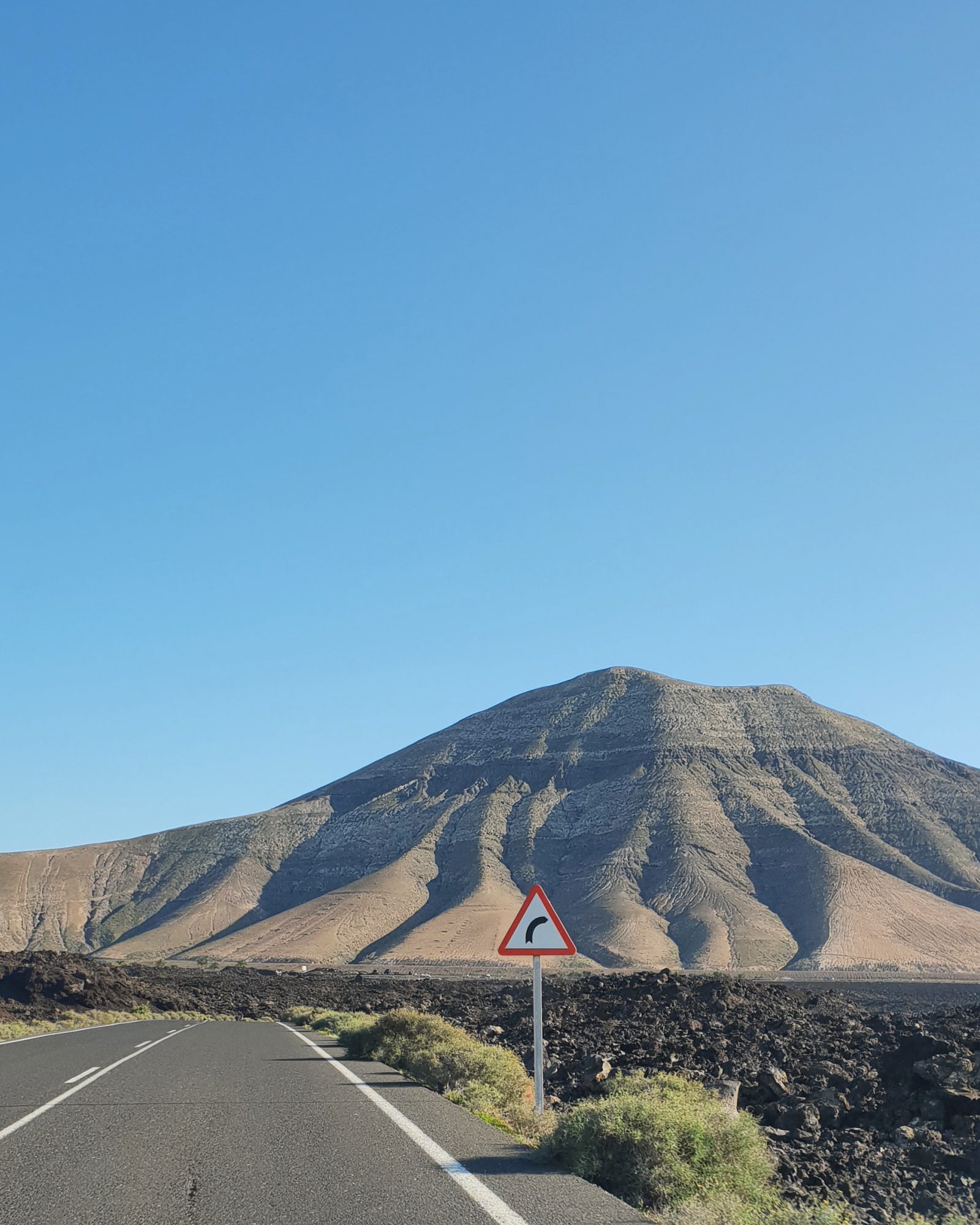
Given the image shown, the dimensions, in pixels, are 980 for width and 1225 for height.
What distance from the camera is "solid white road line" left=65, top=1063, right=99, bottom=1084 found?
44.9 ft

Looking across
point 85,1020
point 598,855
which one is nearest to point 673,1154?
point 85,1020

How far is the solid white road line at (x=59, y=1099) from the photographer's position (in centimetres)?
974

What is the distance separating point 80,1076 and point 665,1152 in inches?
383

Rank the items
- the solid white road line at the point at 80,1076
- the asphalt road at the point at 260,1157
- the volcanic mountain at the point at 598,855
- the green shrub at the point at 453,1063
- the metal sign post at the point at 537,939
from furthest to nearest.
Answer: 1. the volcanic mountain at the point at 598,855
2. the solid white road line at the point at 80,1076
3. the green shrub at the point at 453,1063
4. the metal sign post at the point at 537,939
5. the asphalt road at the point at 260,1157

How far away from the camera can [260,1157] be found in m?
8.56

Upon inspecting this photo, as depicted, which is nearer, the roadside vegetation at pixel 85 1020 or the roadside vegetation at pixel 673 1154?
the roadside vegetation at pixel 673 1154

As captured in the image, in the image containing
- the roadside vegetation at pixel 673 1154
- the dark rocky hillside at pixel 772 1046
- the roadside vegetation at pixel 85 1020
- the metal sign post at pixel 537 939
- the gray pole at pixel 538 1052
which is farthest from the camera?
the roadside vegetation at pixel 85 1020

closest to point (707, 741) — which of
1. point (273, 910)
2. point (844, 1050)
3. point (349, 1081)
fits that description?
point (273, 910)

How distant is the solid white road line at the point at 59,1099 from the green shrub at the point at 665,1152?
16.6ft

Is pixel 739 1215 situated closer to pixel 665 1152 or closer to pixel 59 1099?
pixel 665 1152

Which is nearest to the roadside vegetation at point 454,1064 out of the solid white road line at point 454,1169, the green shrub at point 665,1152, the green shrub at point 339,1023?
the green shrub at point 339,1023

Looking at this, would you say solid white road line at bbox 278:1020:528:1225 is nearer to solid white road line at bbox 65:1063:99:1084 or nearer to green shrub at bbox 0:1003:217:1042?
solid white road line at bbox 65:1063:99:1084

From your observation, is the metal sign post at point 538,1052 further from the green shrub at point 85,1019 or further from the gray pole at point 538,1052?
the green shrub at point 85,1019

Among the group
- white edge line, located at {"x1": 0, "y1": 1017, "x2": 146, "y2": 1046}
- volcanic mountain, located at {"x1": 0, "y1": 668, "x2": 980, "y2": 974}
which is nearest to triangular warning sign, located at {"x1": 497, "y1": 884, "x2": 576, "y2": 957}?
white edge line, located at {"x1": 0, "y1": 1017, "x2": 146, "y2": 1046}
